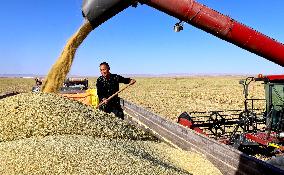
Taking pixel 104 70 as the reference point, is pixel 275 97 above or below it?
below

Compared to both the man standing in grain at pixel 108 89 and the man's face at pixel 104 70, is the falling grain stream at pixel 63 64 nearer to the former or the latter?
the man's face at pixel 104 70

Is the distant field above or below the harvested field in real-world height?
below

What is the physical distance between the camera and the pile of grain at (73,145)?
13.6 ft

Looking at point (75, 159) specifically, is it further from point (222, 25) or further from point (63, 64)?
point (63, 64)

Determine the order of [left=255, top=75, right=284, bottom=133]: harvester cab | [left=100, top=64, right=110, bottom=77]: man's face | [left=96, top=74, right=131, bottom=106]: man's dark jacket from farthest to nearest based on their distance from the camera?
[left=255, top=75, right=284, bottom=133]: harvester cab, [left=96, top=74, right=131, bottom=106]: man's dark jacket, [left=100, top=64, right=110, bottom=77]: man's face

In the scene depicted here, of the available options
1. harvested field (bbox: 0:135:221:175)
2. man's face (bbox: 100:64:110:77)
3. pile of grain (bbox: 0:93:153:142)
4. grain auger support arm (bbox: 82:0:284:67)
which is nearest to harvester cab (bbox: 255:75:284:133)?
grain auger support arm (bbox: 82:0:284:67)

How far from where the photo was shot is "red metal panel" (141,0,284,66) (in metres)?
5.66

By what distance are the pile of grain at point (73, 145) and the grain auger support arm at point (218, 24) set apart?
5.10ft

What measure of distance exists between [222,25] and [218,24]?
63 millimetres

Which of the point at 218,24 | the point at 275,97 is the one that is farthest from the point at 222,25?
the point at 275,97

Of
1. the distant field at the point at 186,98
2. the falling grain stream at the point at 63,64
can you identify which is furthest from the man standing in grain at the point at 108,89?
the distant field at the point at 186,98

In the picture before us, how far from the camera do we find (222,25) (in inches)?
226

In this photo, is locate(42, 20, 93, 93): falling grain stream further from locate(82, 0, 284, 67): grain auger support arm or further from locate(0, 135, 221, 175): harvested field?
locate(0, 135, 221, 175): harvested field

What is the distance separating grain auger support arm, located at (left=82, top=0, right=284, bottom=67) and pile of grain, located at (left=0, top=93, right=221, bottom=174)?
1556 mm
